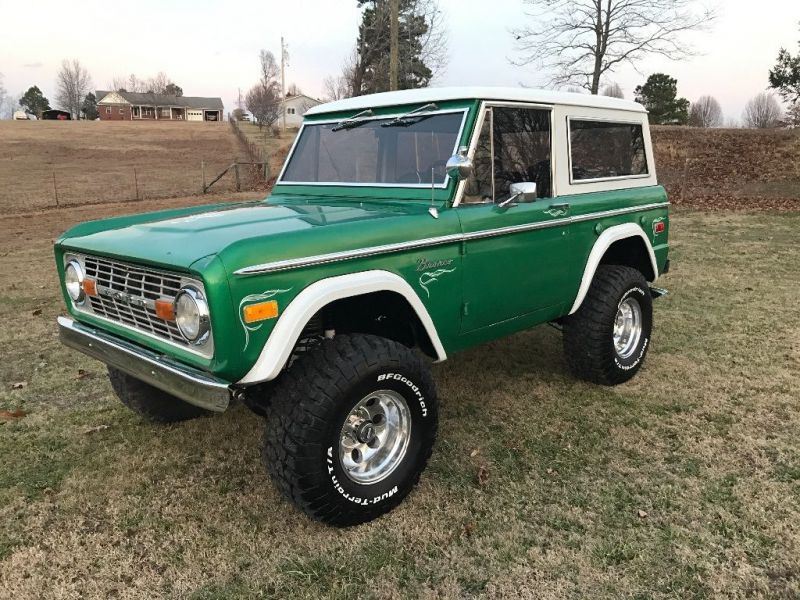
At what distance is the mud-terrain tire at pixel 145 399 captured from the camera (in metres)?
3.78

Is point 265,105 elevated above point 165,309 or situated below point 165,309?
above

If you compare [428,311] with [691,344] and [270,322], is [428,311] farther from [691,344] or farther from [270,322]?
[691,344]

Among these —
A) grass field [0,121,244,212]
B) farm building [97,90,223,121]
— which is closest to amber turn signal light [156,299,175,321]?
grass field [0,121,244,212]

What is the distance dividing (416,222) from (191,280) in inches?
44.5

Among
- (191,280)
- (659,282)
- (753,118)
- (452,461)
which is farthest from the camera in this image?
(753,118)

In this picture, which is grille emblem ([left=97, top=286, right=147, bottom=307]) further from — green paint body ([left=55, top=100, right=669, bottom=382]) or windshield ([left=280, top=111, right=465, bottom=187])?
windshield ([left=280, top=111, right=465, bottom=187])

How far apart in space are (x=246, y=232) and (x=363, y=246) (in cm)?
53

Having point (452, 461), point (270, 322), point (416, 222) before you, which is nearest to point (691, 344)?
point (452, 461)

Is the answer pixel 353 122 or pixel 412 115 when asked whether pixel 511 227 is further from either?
pixel 353 122

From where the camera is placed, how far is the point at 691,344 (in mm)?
5383

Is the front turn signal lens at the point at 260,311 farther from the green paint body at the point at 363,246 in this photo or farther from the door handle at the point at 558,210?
the door handle at the point at 558,210

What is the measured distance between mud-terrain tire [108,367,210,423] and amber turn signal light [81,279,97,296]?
773 mm

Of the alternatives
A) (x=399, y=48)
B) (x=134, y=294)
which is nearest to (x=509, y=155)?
(x=134, y=294)

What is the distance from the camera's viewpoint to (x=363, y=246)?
2.83 metres
